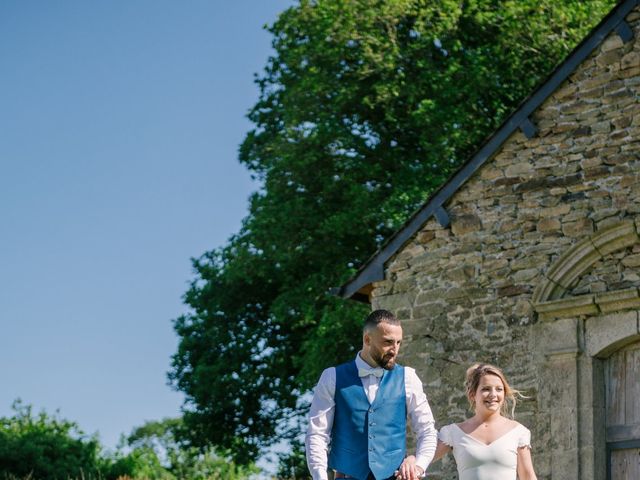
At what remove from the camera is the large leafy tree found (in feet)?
66.7

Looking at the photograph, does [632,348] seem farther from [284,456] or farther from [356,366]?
[284,456]

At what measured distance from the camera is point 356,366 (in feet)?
21.4

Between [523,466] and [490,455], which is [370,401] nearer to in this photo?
[490,455]

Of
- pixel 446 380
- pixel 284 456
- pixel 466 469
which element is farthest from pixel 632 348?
pixel 284 456

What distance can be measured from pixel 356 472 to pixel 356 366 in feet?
1.89

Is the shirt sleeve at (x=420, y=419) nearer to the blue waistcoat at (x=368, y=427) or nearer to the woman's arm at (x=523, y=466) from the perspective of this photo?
the blue waistcoat at (x=368, y=427)

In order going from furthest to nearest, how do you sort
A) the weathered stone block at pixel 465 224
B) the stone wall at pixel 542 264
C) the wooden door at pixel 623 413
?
the weathered stone block at pixel 465 224
the stone wall at pixel 542 264
the wooden door at pixel 623 413

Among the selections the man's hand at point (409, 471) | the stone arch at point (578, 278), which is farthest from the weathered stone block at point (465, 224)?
the man's hand at point (409, 471)

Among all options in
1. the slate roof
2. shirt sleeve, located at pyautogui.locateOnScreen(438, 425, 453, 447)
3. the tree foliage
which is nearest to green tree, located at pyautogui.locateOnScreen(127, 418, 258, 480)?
the tree foliage

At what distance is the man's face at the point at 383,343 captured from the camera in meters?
6.29

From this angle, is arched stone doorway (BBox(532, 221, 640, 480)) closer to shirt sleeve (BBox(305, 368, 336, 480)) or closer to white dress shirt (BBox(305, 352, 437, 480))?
white dress shirt (BBox(305, 352, 437, 480))

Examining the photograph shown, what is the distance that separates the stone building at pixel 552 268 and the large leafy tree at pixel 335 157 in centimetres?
633

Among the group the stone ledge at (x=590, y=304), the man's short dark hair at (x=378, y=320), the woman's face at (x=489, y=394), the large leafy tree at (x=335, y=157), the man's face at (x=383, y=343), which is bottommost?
the woman's face at (x=489, y=394)

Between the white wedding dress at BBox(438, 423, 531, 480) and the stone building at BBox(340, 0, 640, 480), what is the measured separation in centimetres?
494
